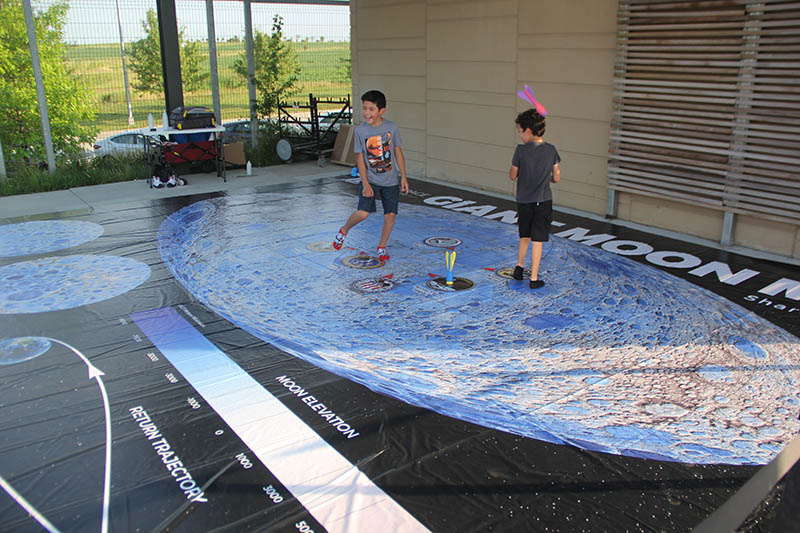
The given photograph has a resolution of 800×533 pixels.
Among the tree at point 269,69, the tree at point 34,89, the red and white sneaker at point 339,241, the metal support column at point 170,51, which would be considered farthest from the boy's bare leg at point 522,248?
the tree at point 34,89

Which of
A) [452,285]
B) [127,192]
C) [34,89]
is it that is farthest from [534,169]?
[34,89]

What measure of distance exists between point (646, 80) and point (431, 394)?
5045mm

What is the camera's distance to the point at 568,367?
4266mm

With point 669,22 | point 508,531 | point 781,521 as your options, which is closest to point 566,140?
point 669,22

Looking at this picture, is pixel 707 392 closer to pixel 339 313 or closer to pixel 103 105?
pixel 339 313

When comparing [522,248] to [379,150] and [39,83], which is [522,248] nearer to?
[379,150]

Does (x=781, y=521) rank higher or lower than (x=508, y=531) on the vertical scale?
higher

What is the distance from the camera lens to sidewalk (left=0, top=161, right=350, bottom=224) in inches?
335

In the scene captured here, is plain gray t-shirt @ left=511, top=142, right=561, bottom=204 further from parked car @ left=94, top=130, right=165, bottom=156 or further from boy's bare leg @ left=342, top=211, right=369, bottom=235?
parked car @ left=94, top=130, right=165, bottom=156

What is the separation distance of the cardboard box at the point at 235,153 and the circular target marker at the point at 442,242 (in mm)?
5533

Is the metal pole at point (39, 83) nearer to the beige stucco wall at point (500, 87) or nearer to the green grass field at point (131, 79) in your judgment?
the green grass field at point (131, 79)

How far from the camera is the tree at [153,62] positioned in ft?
46.4

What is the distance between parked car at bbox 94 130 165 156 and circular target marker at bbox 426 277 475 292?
25.3 ft

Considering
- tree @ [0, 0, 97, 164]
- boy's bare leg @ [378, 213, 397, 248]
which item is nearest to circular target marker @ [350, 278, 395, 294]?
boy's bare leg @ [378, 213, 397, 248]
